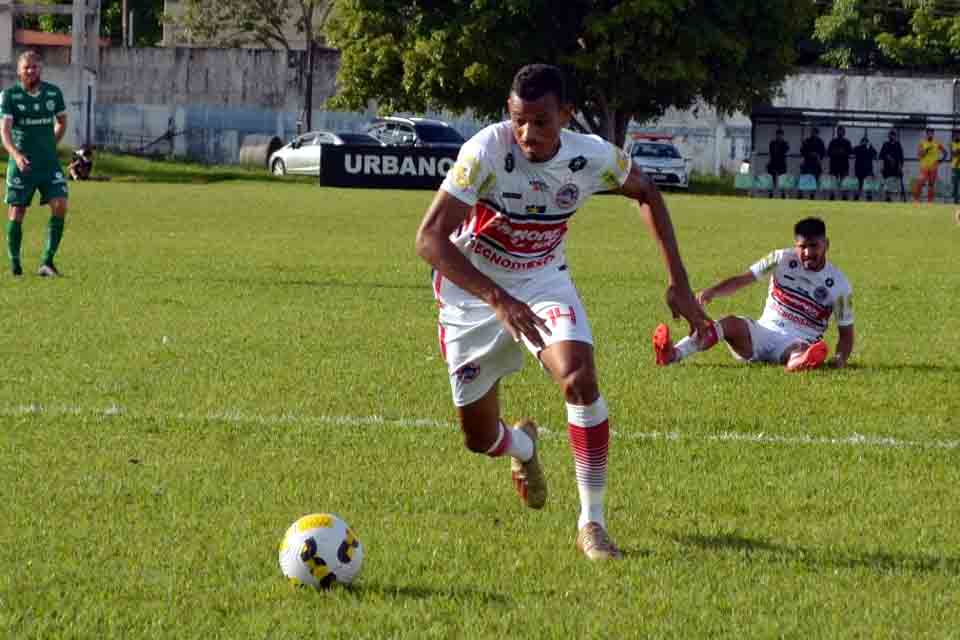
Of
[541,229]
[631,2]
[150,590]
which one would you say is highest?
[631,2]

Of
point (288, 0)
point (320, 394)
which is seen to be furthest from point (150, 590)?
point (288, 0)

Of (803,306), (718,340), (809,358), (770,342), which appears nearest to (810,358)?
(809,358)

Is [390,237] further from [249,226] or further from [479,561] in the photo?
[479,561]

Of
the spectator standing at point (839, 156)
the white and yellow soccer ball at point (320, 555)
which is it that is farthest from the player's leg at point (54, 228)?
the spectator standing at point (839, 156)

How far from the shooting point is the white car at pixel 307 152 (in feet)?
159

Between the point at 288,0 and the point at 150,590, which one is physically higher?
the point at 288,0

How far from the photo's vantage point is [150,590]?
519 centimetres

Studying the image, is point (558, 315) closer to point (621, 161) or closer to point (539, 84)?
point (621, 161)

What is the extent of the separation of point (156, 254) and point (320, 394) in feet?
34.6

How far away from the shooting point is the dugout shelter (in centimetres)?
4875

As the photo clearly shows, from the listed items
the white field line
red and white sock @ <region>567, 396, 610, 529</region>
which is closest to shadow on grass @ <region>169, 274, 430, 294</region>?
the white field line

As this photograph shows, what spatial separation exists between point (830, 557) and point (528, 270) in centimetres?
148

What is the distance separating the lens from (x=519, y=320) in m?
5.54

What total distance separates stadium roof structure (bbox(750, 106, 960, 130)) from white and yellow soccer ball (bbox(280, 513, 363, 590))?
4462 centimetres
